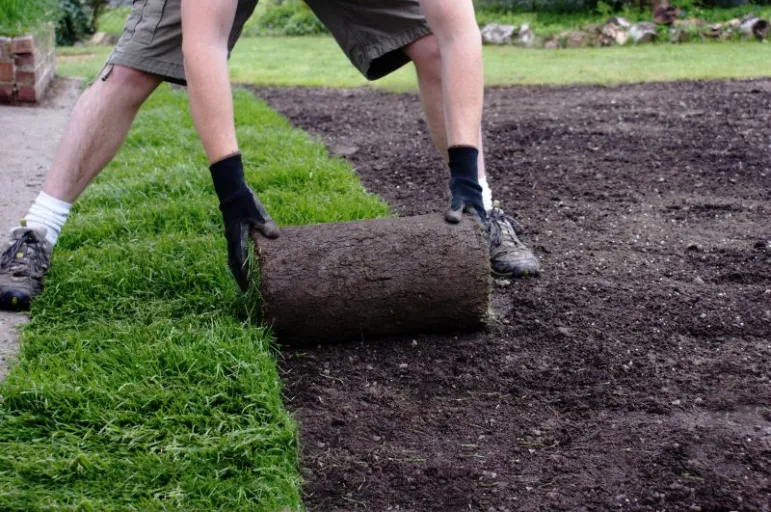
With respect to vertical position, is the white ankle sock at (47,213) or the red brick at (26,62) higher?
the white ankle sock at (47,213)

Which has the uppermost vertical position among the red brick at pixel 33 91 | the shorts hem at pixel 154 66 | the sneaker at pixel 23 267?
the shorts hem at pixel 154 66

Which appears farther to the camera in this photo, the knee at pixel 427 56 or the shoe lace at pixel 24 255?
the knee at pixel 427 56

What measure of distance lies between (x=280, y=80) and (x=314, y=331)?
20.4 ft

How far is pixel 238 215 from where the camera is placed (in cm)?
282

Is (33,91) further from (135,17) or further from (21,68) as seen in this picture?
(135,17)

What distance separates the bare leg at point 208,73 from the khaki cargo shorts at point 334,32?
0.34 metres

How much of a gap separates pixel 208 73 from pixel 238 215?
1.50ft

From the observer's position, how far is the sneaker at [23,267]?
311cm

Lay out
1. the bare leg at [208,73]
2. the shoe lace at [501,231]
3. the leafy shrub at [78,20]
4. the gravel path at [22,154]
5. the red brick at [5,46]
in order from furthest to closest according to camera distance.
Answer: the leafy shrub at [78,20] → the red brick at [5,46] → the shoe lace at [501,231] → the gravel path at [22,154] → the bare leg at [208,73]

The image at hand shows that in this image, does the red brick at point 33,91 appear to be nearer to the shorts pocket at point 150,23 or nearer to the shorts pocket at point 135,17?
the shorts pocket at point 135,17

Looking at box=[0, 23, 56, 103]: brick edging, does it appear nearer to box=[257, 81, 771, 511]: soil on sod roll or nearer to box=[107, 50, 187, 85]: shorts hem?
A: box=[257, 81, 771, 511]: soil on sod roll

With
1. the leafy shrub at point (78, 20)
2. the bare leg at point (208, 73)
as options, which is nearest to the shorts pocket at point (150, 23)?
the bare leg at point (208, 73)

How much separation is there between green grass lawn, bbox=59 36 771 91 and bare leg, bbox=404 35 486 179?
4.39m

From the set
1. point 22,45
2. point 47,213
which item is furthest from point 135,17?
point 22,45
